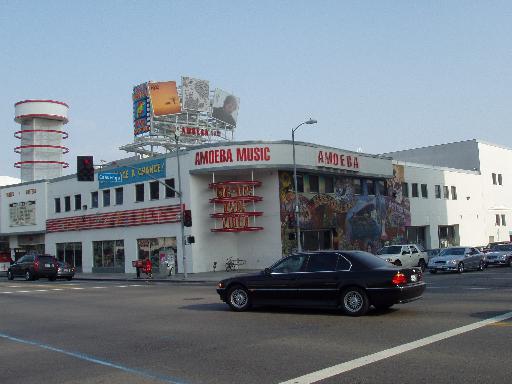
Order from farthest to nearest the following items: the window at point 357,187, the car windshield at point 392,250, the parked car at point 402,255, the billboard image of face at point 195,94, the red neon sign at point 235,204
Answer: the billboard image of face at point 195,94 < the window at point 357,187 < the red neon sign at point 235,204 < the car windshield at point 392,250 < the parked car at point 402,255

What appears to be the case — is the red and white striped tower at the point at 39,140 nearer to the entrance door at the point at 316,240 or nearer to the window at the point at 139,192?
the window at the point at 139,192

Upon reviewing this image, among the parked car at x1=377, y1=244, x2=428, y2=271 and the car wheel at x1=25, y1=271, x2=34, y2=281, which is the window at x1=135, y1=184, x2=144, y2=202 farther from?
the parked car at x1=377, y1=244, x2=428, y2=271

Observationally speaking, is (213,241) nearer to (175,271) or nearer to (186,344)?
(175,271)

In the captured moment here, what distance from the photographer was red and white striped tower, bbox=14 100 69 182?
7141cm

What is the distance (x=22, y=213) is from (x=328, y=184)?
31.7 m

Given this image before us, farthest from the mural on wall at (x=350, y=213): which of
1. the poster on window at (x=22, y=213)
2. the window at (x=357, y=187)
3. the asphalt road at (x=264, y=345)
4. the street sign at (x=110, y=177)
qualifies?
the poster on window at (x=22, y=213)

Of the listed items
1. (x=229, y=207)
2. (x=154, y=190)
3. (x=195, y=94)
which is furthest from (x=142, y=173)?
(x=195, y=94)

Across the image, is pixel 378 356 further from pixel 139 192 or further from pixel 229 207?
pixel 139 192

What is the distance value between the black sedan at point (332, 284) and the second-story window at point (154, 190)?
28324mm

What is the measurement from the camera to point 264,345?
32.4ft

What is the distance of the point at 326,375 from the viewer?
24.8 ft

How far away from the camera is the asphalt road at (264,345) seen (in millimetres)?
7746

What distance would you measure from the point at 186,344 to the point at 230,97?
50.2 m

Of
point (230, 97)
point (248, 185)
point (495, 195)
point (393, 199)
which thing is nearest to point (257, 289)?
point (248, 185)
